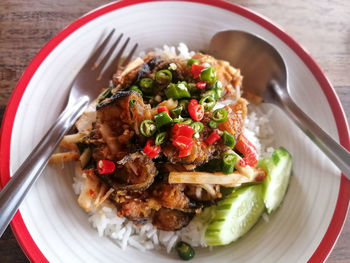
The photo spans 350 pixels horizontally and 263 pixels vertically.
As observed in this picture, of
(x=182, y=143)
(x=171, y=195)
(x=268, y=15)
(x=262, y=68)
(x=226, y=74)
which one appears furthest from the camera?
(x=268, y=15)

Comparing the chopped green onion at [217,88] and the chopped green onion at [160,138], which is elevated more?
the chopped green onion at [217,88]

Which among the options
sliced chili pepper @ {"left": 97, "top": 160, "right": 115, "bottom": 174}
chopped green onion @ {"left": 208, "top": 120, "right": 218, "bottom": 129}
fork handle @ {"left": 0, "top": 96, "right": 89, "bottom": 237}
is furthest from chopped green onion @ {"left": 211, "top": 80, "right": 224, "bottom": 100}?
fork handle @ {"left": 0, "top": 96, "right": 89, "bottom": 237}

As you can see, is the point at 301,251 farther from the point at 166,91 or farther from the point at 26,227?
the point at 26,227

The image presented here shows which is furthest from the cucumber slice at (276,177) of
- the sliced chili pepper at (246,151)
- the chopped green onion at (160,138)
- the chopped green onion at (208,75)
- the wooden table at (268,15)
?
the wooden table at (268,15)

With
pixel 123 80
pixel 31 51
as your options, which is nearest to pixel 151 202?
pixel 123 80

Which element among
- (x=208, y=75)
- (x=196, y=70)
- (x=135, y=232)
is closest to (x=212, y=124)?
(x=208, y=75)

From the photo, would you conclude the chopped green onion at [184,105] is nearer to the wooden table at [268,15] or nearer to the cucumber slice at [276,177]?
the cucumber slice at [276,177]

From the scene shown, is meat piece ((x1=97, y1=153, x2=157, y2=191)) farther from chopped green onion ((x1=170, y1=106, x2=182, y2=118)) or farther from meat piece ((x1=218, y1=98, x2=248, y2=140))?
meat piece ((x1=218, y1=98, x2=248, y2=140))

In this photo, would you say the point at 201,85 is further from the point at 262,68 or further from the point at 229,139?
the point at 262,68
